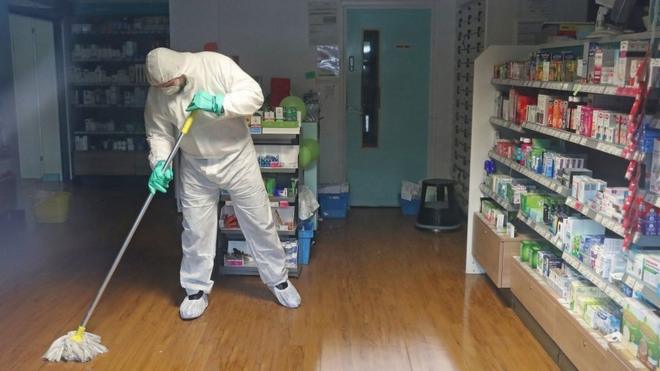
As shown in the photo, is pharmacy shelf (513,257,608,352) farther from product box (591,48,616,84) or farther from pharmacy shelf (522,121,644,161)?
product box (591,48,616,84)

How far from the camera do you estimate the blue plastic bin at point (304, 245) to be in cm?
503

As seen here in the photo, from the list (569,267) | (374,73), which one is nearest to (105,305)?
(569,267)

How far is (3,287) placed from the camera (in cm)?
451

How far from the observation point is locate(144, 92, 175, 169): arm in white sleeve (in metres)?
3.93

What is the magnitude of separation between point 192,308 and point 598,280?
235 centimetres

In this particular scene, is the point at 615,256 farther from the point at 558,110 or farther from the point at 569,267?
the point at 558,110

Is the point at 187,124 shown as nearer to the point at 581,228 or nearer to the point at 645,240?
the point at 581,228

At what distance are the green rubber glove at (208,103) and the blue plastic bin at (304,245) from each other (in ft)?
5.46

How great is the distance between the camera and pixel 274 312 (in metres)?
4.12

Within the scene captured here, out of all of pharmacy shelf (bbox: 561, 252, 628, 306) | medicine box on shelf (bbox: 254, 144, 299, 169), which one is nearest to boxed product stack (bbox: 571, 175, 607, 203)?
pharmacy shelf (bbox: 561, 252, 628, 306)

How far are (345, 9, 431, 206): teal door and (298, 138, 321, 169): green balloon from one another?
1.76m

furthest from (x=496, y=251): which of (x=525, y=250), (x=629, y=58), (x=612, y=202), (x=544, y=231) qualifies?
(x=629, y=58)

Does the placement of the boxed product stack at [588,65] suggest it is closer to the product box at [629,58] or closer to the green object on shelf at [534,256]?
the product box at [629,58]

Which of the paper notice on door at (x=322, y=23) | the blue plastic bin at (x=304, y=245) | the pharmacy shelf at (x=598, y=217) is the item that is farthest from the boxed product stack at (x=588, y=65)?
the paper notice on door at (x=322, y=23)
